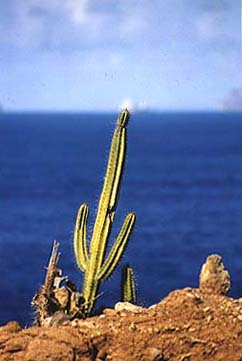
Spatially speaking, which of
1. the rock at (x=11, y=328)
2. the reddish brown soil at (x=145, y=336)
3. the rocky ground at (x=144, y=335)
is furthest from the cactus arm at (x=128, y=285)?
the rock at (x=11, y=328)

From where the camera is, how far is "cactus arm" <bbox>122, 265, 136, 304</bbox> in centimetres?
818

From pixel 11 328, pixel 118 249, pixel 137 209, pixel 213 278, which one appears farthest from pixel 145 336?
pixel 137 209

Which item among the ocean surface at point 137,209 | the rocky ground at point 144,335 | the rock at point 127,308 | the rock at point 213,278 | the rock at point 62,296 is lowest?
the rocky ground at point 144,335

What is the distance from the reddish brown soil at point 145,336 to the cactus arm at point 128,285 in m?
0.67

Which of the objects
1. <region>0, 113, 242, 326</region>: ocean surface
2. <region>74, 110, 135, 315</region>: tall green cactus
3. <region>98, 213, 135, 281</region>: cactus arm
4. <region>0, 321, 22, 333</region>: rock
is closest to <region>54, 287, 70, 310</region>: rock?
<region>74, 110, 135, 315</region>: tall green cactus

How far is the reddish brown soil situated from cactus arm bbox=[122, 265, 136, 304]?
672 millimetres

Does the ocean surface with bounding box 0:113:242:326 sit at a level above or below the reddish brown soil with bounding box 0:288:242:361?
above

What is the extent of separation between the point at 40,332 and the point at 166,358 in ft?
2.75

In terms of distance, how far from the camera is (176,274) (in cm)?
4162

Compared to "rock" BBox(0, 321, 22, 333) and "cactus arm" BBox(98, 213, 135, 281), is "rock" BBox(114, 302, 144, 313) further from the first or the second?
"rock" BBox(0, 321, 22, 333)

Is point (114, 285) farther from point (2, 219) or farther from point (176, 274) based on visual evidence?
point (2, 219)

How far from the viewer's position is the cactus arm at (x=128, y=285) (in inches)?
322

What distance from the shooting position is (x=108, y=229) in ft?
26.4

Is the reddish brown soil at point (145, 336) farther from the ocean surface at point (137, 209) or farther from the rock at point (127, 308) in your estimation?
the ocean surface at point (137, 209)
